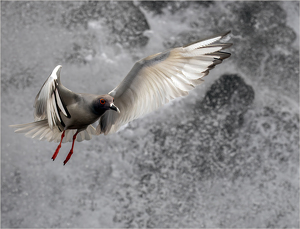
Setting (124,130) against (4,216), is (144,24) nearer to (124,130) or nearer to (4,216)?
(124,130)

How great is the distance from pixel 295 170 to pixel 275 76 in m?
0.96

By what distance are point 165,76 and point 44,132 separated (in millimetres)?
768

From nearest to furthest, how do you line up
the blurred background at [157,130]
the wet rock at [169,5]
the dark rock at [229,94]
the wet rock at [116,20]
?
the blurred background at [157,130]
the dark rock at [229,94]
the wet rock at [116,20]
the wet rock at [169,5]

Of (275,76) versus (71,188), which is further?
(275,76)

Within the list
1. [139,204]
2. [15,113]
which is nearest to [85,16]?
[15,113]

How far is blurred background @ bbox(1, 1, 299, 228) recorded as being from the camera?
4.18 metres

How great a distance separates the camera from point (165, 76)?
2305 mm

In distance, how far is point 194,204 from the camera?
4199mm

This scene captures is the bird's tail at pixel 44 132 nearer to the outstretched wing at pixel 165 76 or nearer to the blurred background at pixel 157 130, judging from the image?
the outstretched wing at pixel 165 76

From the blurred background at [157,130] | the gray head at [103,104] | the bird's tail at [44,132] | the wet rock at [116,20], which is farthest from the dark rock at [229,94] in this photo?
the gray head at [103,104]

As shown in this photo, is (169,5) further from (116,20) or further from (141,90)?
(141,90)

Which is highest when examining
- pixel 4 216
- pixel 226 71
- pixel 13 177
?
pixel 226 71

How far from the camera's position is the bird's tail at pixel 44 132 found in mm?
2412

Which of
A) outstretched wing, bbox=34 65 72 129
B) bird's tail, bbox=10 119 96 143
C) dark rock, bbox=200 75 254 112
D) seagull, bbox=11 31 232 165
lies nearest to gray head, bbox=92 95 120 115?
seagull, bbox=11 31 232 165
